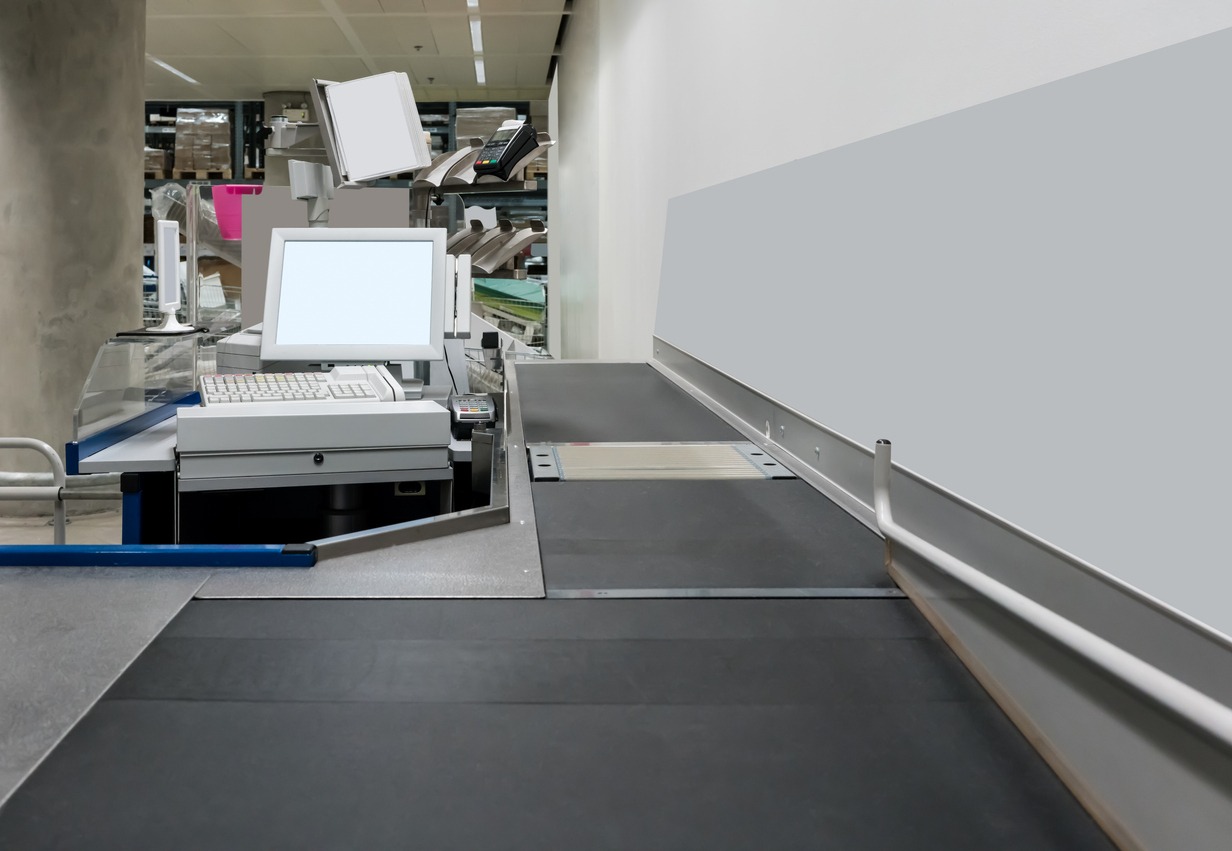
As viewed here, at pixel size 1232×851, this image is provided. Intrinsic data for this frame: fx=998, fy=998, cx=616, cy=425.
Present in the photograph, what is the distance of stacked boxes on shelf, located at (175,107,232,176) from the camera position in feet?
27.5

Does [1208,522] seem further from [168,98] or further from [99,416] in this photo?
[168,98]

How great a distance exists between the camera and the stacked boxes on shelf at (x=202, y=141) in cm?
838

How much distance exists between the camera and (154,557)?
126 centimetres

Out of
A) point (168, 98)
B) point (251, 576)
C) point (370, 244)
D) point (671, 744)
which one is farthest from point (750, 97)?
point (168, 98)

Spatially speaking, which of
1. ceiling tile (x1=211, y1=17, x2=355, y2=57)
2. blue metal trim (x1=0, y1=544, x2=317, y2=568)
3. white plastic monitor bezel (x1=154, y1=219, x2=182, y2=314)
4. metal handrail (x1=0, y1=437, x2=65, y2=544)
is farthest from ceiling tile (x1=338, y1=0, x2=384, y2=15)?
blue metal trim (x1=0, y1=544, x2=317, y2=568)

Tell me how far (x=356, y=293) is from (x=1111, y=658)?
6.15 ft

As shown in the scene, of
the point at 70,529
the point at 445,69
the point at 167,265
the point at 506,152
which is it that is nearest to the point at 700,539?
the point at 167,265

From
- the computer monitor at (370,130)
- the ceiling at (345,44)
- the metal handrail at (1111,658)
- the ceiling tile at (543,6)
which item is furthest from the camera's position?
the ceiling at (345,44)

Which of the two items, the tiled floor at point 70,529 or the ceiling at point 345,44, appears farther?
the ceiling at point 345,44

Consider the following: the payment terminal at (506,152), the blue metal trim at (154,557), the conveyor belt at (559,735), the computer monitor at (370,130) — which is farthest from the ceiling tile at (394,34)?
the conveyor belt at (559,735)

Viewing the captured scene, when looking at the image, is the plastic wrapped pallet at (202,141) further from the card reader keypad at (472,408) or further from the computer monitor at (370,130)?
the card reader keypad at (472,408)

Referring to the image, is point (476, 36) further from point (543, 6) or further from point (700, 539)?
point (700, 539)

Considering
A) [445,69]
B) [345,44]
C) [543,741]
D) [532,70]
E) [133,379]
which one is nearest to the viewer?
[543,741]

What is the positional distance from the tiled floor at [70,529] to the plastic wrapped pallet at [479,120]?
4774 millimetres
